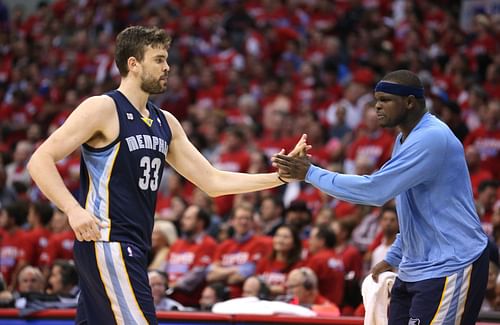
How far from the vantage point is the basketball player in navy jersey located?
5051mm

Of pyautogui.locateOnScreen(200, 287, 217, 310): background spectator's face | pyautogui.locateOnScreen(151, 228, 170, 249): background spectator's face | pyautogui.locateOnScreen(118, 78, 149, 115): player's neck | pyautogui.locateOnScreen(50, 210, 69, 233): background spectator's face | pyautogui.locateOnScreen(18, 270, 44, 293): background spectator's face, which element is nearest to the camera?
pyautogui.locateOnScreen(118, 78, 149, 115): player's neck

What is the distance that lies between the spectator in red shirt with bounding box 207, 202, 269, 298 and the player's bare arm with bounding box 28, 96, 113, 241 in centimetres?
454

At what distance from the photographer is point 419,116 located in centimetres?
530

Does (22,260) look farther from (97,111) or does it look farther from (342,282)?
(97,111)

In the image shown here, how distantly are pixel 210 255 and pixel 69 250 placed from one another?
5.88 feet

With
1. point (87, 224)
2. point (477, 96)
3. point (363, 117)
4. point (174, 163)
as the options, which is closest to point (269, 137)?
point (363, 117)

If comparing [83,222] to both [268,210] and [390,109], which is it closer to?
[390,109]

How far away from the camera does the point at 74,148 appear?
201 inches

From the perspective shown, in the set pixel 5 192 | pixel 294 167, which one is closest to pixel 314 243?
pixel 294 167

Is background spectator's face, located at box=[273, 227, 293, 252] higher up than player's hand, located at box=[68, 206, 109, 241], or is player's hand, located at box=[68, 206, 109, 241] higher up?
player's hand, located at box=[68, 206, 109, 241]

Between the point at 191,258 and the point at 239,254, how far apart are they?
586 millimetres

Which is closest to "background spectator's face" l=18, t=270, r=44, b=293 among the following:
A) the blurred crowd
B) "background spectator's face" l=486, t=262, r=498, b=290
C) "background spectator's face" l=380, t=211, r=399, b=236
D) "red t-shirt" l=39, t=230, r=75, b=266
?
the blurred crowd

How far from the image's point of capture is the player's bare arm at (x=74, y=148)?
16.2 feet

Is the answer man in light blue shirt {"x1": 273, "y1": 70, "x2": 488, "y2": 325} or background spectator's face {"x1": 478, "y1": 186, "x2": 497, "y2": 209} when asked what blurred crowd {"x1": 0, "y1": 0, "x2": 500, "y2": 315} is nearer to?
background spectator's face {"x1": 478, "y1": 186, "x2": 497, "y2": 209}
